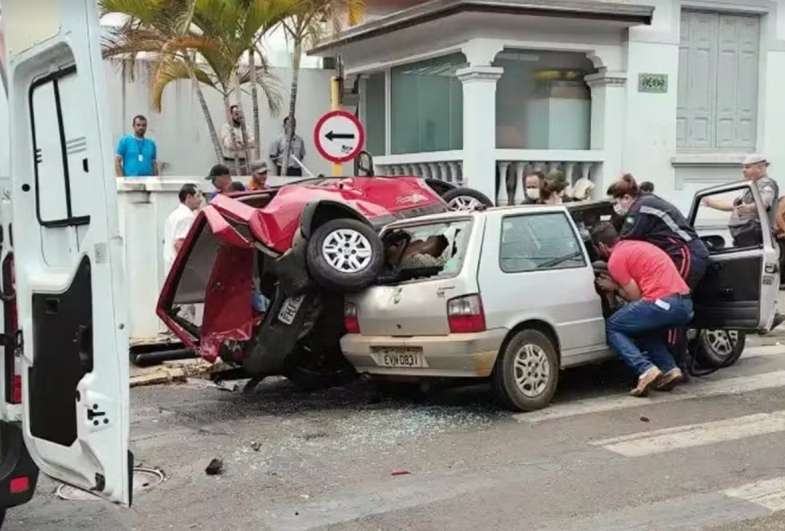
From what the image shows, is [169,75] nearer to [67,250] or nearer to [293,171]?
[293,171]

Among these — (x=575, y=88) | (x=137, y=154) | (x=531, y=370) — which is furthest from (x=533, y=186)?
(x=531, y=370)

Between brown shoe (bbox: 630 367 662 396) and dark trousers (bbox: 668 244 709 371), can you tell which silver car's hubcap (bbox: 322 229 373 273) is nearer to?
brown shoe (bbox: 630 367 662 396)

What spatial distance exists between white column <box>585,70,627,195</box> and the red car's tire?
778 centimetres

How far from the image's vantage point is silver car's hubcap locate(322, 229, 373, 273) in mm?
7672

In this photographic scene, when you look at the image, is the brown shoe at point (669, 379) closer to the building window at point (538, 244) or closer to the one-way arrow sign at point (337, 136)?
the building window at point (538, 244)

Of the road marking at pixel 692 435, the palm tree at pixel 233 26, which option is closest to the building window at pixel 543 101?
the palm tree at pixel 233 26

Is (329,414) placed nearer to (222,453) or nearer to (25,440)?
(222,453)

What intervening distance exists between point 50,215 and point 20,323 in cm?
45

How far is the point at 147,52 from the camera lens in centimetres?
1338

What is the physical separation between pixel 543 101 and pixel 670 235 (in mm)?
6815

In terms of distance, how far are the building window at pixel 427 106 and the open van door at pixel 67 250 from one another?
35.3 ft

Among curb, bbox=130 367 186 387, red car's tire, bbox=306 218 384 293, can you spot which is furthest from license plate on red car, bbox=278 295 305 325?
curb, bbox=130 367 186 387

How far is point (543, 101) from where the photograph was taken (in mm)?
14875

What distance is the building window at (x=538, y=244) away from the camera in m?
7.71
